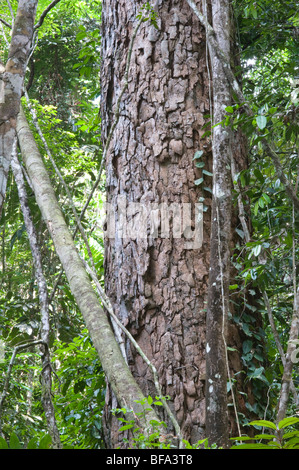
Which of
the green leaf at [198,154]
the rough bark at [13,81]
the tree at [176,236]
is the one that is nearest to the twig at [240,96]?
the tree at [176,236]

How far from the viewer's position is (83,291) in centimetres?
211

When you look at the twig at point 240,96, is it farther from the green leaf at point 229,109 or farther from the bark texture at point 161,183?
the bark texture at point 161,183

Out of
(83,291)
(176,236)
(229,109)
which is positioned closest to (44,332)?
(83,291)

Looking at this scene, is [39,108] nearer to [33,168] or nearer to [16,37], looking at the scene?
[33,168]

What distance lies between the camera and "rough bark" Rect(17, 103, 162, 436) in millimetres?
1883

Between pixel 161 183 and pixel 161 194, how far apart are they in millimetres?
58

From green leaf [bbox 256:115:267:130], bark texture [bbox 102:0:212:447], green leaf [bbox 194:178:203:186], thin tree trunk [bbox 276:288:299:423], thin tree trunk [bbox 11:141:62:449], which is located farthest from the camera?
green leaf [bbox 194:178:203:186]

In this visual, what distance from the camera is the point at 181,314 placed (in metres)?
2.22

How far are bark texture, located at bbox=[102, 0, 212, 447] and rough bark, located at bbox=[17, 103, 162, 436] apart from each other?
27 cm

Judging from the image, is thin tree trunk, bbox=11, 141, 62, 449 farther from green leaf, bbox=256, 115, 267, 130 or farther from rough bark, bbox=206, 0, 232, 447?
green leaf, bbox=256, 115, 267, 130

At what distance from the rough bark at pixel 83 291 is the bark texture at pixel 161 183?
27 cm

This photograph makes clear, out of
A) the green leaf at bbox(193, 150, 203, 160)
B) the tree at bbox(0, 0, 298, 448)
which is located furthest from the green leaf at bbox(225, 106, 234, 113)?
the green leaf at bbox(193, 150, 203, 160)

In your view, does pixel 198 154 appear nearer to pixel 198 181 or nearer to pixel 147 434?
pixel 198 181
